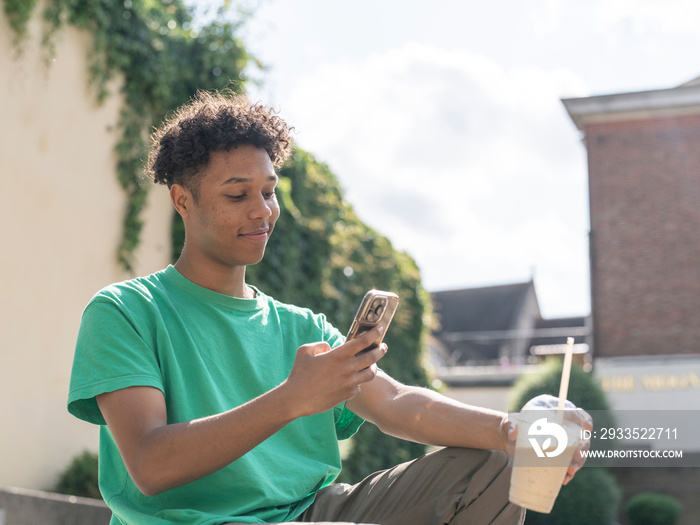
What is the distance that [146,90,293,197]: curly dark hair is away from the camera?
6.81 feet

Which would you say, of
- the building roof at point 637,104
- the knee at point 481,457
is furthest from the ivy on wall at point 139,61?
the building roof at point 637,104

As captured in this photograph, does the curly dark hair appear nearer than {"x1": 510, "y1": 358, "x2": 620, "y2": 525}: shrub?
Yes

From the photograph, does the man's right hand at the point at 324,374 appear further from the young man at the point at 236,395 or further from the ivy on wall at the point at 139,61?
the ivy on wall at the point at 139,61

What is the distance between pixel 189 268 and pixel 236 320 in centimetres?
20

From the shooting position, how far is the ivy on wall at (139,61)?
583 centimetres

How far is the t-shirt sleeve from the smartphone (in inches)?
18.2

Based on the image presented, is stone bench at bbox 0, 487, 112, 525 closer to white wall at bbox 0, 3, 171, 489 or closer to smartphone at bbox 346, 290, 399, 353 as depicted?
white wall at bbox 0, 3, 171, 489

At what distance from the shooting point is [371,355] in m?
1.60

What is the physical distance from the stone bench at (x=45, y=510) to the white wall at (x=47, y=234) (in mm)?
907

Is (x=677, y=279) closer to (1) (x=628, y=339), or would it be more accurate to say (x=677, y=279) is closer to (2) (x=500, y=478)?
(1) (x=628, y=339)

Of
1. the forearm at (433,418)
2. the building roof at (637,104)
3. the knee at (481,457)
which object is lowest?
the knee at (481,457)

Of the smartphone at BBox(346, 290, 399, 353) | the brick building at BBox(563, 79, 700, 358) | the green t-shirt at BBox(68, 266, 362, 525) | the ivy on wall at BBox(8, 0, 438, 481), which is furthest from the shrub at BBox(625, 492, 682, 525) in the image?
the smartphone at BBox(346, 290, 399, 353)

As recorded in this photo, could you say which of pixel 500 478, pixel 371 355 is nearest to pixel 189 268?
pixel 371 355

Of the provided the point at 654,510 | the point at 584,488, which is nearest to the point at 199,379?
the point at 584,488
